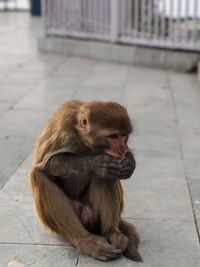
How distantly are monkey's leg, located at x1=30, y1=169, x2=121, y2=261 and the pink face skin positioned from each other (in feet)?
1.49

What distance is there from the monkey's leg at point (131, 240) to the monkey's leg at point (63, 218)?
3.9 inches

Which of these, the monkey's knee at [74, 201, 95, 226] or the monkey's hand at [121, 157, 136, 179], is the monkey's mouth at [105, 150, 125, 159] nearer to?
the monkey's hand at [121, 157, 136, 179]

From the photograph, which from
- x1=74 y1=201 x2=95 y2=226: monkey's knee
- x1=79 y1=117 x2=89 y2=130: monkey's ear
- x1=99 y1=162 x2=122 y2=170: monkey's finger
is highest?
x1=79 y1=117 x2=89 y2=130: monkey's ear

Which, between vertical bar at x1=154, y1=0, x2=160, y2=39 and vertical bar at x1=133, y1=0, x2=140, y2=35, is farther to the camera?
vertical bar at x1=133, y1=0, x2=140, y2=35

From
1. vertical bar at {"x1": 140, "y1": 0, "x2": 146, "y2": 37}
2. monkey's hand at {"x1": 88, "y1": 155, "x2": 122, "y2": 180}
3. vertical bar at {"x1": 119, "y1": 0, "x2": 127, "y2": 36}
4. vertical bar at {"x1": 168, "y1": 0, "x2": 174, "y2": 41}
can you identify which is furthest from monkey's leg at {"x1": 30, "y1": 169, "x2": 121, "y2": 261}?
vertical bar at {"x1": 119, "y1": 0, "x2": 127, "y2": 36}

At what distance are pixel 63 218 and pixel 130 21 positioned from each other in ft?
28.5

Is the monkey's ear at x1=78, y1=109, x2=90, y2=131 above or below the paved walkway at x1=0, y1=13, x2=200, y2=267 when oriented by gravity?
above

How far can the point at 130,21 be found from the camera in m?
11.4

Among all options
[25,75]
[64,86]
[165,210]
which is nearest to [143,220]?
[165,210]

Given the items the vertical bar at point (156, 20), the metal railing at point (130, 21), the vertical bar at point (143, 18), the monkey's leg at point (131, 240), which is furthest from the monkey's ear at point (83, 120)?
the vertical bar at point (143, 18)

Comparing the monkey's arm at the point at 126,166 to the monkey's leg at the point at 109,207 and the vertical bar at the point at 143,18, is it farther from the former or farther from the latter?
the vertical bar at the point at 143,18

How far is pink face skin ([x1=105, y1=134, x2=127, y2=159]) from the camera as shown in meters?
3.08

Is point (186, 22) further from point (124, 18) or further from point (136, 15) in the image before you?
point (124, 18)

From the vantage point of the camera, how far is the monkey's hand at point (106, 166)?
124 inches
